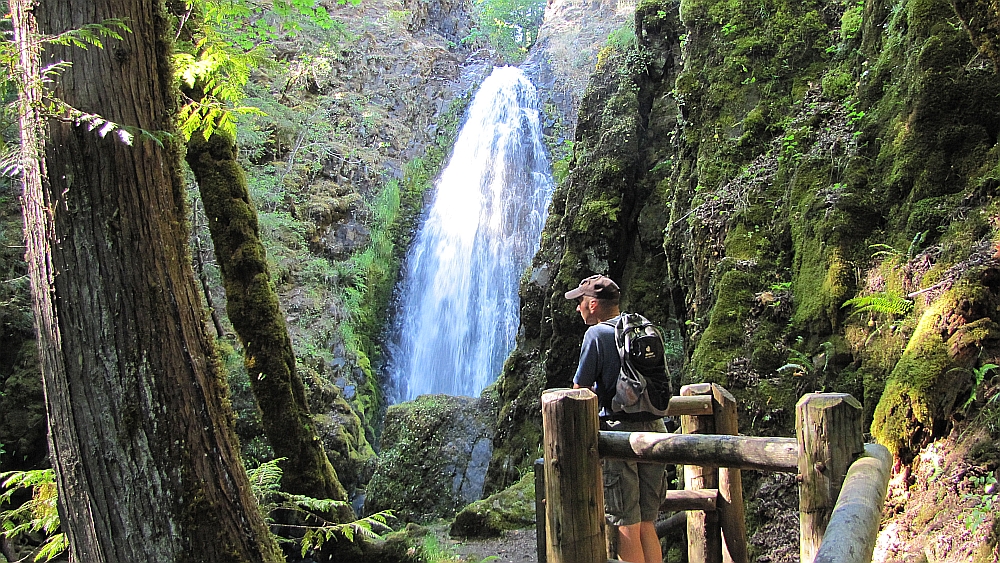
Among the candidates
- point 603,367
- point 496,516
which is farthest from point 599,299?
point 496,516

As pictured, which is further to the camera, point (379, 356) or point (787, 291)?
point (379, 356)

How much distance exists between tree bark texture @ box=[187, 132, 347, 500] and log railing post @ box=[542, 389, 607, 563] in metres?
3.98

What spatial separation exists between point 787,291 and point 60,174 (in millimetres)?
5288

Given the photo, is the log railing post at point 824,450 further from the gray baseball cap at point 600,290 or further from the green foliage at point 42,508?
the green foliage at point 42,508

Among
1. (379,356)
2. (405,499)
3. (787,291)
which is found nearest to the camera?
(787,291)

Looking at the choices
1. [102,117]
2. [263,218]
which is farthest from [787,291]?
[263,218]

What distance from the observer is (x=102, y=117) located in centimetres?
287

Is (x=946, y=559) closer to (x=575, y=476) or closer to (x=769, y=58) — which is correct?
(x=575, y=476)

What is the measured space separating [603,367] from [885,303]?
2184 mm

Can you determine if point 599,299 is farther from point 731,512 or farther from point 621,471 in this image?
point 731,512

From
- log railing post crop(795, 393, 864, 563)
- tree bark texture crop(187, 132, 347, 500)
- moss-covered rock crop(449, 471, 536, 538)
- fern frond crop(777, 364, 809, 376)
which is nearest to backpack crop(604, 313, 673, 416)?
log railing post crop(795, 393, 864, 563)

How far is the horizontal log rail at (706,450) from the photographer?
2.33 meters

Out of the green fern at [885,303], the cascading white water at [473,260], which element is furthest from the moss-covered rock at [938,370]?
the cascading white water at [473,260]

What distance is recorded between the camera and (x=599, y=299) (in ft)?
12.2
